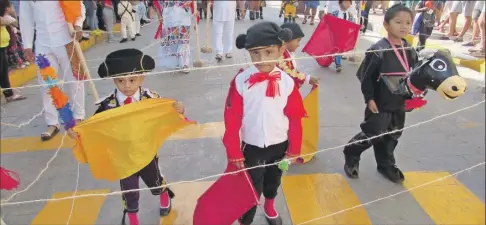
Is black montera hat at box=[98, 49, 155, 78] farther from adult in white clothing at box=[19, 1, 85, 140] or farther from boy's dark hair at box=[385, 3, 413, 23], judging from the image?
boy's dark hair at box=[385, 3, 413, 23]

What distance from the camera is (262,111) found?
221 centimetres

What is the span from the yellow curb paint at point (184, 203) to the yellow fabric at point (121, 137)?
0.79 metres

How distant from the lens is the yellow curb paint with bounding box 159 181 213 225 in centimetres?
276

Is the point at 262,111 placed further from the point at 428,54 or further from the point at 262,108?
the point at 428,54

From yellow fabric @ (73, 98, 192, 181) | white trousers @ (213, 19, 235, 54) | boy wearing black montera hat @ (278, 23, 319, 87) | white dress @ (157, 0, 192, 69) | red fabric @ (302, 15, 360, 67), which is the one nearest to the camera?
yellow fabric @ (73, 98, 192, 181)

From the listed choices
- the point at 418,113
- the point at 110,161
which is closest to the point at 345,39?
the point at 418,113

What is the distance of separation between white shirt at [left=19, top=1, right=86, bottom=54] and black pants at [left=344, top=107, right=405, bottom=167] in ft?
7.63

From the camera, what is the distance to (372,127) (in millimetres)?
3020

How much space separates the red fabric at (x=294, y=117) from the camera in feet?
7.45

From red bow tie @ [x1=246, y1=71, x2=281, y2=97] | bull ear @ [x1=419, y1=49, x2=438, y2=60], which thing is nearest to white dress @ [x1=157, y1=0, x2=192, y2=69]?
red bow tie @ [x1=246, y1=71, x2=281, y2=97]

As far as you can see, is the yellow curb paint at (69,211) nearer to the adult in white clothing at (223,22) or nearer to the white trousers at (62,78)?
the white trousers at (62,78)

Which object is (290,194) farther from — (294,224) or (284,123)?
(284,123)

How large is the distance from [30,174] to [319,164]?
8.69 feet

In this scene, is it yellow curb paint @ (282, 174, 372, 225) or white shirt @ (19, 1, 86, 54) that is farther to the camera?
yellow curb paint @ (282, 174, 372, 225)
